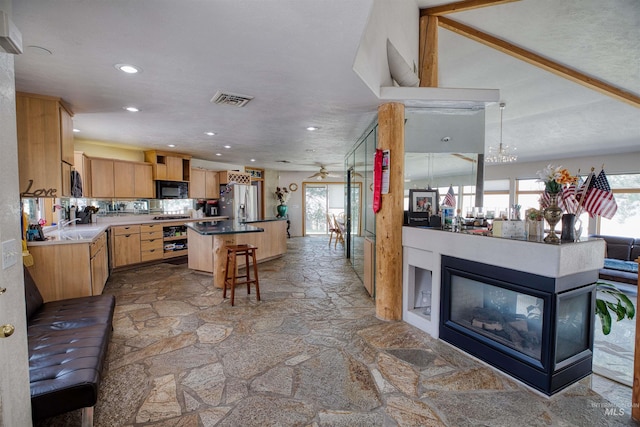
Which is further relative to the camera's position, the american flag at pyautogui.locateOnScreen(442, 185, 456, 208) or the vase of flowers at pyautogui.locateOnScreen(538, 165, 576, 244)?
the american flag at pyautogui.locateOnScreen(442, 185, 456, 208)

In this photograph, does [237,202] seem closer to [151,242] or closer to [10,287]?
[151,242]

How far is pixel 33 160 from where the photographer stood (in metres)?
3.02

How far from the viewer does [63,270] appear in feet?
10.2

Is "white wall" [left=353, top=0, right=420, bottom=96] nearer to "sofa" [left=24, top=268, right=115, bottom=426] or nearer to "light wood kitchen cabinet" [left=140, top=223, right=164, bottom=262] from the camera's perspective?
"sofa" [left=24, top=268, right=115, bottom=426]

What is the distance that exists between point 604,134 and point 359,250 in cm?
551

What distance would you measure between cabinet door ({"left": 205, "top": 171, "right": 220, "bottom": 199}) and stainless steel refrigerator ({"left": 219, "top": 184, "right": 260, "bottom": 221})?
0.45 feet

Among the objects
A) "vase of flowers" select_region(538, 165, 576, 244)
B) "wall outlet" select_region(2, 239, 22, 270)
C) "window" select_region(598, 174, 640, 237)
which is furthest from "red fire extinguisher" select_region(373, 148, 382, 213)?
"window" select_region(598, 174, 640, 237)

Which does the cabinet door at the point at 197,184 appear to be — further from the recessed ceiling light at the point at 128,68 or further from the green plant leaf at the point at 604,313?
the green plant leaf at the point at 604,313

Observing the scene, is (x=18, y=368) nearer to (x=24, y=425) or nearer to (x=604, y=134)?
(x=24, y=425)

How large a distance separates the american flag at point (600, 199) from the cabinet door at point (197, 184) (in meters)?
7.21

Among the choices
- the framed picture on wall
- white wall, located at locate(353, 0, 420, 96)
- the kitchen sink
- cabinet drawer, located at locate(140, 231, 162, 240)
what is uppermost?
white wall, located at locate(353, 0, 420, 96)

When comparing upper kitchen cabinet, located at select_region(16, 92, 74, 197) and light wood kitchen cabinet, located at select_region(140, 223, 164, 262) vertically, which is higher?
upper kitchen cabinet, located at select_region(16, 92, 74, 197)

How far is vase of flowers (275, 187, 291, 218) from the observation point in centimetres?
983

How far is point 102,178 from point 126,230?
45.2 inches
